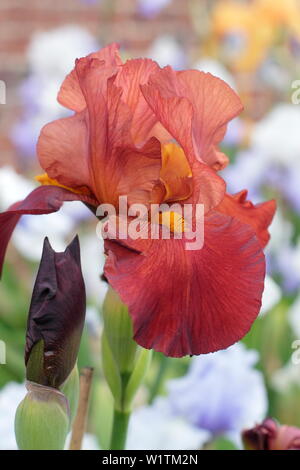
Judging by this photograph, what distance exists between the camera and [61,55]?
5.69ft

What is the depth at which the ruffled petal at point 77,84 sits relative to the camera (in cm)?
60

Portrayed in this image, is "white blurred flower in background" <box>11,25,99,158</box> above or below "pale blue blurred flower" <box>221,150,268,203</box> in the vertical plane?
above

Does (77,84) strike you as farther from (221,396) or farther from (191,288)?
(221,396)

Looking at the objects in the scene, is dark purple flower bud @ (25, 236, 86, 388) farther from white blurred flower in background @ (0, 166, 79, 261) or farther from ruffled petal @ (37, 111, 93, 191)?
white blurred flower in background @ (0, 166, 79, 261)

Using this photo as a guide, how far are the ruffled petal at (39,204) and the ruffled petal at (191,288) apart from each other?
0.06 metres

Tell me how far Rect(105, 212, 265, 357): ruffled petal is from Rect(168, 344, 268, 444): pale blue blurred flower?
0.31 meters

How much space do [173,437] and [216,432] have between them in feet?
0.21

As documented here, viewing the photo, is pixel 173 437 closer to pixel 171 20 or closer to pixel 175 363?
pixel 175 363

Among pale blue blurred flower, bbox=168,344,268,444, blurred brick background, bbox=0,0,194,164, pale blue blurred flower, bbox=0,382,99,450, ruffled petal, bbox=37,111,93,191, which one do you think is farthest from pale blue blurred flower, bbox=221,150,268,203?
blurred brick background, bbox=0,0,194,164

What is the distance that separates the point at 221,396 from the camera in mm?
806

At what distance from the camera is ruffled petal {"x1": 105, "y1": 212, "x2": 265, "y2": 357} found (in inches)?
19.6

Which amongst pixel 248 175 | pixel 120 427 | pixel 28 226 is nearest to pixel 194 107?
pixel 120 427

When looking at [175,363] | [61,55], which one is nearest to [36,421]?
[175,363]
